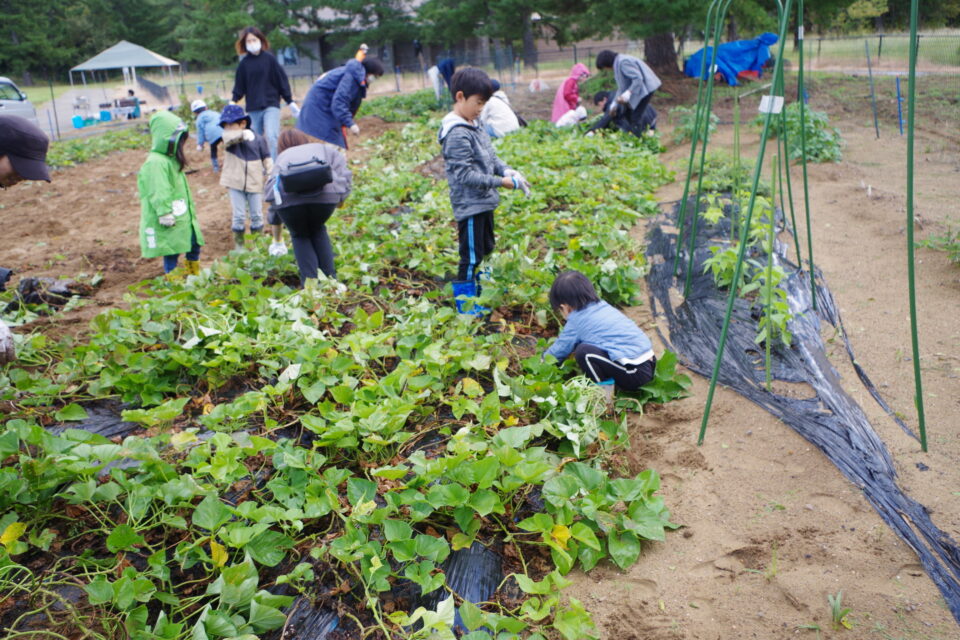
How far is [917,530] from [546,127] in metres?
9.59

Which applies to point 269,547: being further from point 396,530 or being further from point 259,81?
point 259,81

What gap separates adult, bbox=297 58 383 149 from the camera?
A: 6.80m

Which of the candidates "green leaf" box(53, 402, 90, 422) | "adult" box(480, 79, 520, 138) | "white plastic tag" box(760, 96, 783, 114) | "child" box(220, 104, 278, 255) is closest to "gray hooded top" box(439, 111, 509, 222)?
"white plastic tag" box(760, 96, 783, 114)

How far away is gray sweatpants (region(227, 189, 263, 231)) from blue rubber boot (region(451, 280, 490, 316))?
2687mm

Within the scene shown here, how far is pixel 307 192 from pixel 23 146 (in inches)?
69.7

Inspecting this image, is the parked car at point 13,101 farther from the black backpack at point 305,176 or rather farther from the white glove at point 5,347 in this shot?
the white glove at point 5,347

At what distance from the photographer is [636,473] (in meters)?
2.82

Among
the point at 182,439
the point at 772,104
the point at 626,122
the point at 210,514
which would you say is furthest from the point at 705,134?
the point at 626,122

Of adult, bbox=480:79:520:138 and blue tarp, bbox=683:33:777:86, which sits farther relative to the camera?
blue tarp, bbox=683:33:777:86

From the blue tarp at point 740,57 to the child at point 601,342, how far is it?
1442 centimetres

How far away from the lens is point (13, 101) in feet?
56.1

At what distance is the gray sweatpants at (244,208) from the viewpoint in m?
6.17

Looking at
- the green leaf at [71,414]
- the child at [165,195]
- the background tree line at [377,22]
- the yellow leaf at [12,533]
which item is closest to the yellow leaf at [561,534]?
the yellow leaf at [12,533]

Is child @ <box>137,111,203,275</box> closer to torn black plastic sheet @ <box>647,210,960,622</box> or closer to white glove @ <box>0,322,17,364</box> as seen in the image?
white glove @ <box>0,322,17,364</box>
